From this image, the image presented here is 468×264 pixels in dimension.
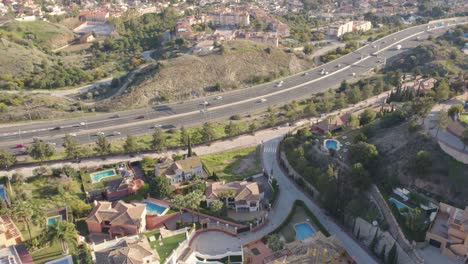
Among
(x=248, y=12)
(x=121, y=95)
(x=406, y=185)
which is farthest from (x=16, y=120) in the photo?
(x=248, y=12)

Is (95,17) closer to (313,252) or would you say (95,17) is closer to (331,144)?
(331,144)

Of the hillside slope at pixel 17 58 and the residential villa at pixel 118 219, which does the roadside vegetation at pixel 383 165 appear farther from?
the hillside slope at pixel 17 58

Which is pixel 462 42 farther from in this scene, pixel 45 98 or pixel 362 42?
pixel 45 98

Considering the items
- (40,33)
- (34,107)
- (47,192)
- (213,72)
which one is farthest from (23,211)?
(40,33)

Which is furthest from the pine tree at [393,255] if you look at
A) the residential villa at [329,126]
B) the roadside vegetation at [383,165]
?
the residential villa at [329,126]

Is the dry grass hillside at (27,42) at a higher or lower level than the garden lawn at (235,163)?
higher

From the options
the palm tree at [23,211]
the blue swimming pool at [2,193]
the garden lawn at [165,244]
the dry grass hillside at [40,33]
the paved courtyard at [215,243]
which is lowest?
the paved courtyard at [215,243]

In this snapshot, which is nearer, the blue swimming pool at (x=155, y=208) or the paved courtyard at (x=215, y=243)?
the paved courtyard at (x=215, y=243)
